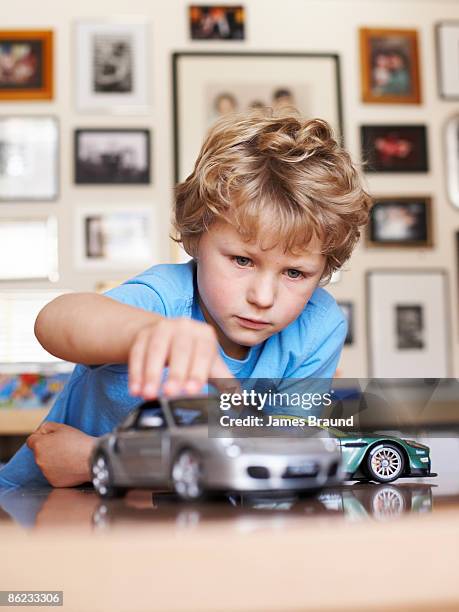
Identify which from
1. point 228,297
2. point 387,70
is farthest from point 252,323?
point 387,70

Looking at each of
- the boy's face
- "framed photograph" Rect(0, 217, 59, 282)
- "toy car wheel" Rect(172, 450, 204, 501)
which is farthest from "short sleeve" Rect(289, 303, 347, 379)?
"framed photograph" Rect(0, 217, 59, 282)

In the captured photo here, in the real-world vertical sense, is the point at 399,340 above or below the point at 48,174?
below

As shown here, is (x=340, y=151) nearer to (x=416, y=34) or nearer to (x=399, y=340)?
(x=399, y=340)

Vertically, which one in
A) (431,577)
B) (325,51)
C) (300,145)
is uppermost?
(325,51)

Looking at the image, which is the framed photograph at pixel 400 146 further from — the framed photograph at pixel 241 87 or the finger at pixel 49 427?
the finger at pixel 49 427

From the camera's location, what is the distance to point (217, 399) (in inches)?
12.0

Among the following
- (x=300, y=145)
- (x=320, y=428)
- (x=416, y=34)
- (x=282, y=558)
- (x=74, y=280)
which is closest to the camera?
(x=282, y=558)

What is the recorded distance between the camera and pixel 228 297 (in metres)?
0.48

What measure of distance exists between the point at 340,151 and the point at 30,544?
429 mm

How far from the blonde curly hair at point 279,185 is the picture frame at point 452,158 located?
2.45 meters

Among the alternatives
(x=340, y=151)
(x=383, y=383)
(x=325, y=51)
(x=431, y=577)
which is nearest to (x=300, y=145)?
(x=340, y=151)

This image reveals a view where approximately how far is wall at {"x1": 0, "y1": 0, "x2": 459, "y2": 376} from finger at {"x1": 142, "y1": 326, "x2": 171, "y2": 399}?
245 centimetres

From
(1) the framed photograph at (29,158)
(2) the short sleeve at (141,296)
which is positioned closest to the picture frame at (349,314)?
(1) the framed photograph at (29,158)

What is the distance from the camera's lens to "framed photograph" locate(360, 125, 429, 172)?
9.55ft
